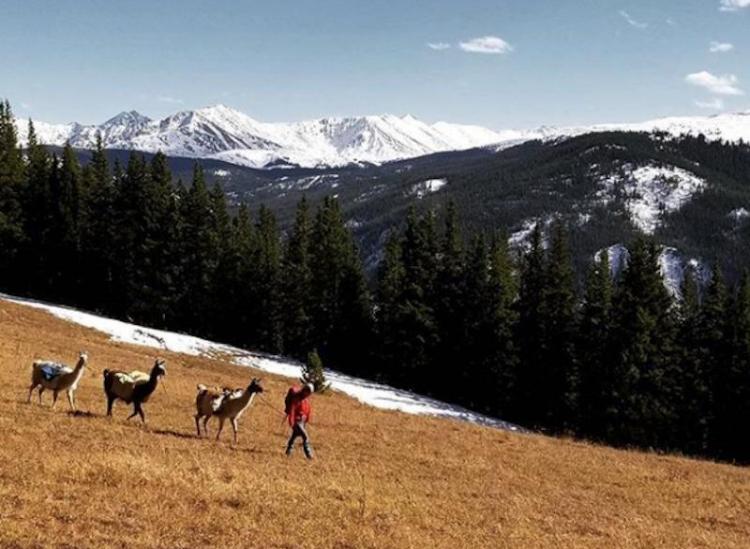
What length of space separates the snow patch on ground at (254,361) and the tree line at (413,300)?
27.4 feet

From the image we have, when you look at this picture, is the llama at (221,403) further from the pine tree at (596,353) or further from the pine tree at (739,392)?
the pine tree at (739,392)

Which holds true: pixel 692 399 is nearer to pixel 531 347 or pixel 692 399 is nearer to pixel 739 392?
pixel 739 392

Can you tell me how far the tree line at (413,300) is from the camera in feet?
177

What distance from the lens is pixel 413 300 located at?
64.6 m

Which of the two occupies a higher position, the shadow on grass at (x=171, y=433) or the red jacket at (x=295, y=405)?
the red jacket at (x=295, y=405)

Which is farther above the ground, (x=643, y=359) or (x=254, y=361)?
(x=643, y=359)

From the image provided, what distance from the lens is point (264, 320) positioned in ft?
240

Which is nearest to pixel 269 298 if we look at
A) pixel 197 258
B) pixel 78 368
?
pixel 197 258

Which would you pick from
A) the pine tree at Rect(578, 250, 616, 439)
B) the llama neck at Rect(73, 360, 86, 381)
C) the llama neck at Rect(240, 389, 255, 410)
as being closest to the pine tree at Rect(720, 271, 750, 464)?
the pine tree at Rect(578, 250, 616, 439)

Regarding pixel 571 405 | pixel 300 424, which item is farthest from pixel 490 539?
pixel 571 405

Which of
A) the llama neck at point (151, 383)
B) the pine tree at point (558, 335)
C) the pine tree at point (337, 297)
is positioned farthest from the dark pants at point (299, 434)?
the pine tree at point (337, 297)

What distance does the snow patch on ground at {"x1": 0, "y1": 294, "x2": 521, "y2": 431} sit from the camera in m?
50.6

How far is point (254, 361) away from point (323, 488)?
127 ft

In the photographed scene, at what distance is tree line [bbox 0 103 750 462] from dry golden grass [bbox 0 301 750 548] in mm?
23408
